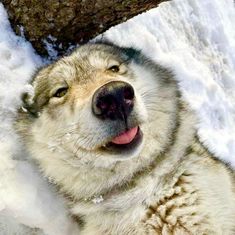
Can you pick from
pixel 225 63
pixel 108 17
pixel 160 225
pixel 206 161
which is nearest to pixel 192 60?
pixel 225 63

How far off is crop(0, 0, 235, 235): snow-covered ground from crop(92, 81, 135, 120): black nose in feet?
2.64

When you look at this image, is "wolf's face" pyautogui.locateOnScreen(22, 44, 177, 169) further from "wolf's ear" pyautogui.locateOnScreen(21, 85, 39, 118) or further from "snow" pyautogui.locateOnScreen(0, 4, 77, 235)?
"snow" pyautogui.locateOnScreen(0, 4, 77, 235)

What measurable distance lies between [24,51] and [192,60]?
1.57 metres

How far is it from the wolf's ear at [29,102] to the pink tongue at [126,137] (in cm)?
68

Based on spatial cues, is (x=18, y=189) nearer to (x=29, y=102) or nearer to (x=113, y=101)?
(x=29, y=102)

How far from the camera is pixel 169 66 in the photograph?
4.36 meters

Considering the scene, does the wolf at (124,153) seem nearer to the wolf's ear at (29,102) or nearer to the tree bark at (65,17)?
the wolf's ear at (29,102)

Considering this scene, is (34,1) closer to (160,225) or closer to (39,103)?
(39,103)

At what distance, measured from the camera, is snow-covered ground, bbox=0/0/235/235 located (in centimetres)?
370

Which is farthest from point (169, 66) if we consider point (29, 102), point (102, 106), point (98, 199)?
point (102, 106)

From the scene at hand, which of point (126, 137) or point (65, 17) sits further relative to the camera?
point (65, 17)

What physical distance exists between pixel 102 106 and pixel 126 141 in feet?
0.77

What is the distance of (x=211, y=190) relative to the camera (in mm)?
3570

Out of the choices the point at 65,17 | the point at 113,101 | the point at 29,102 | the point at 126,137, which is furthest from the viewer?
the point at 65,17
